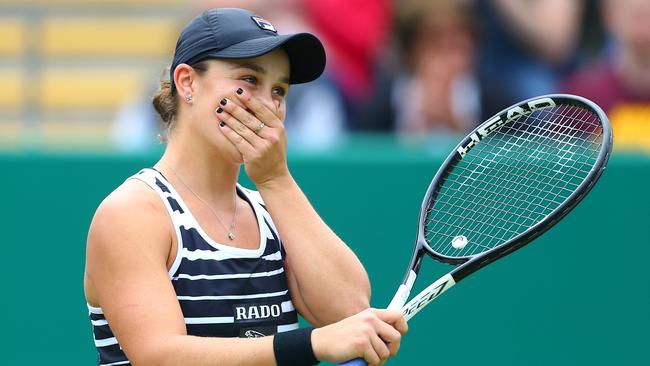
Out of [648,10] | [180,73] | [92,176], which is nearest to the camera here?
[180,73]

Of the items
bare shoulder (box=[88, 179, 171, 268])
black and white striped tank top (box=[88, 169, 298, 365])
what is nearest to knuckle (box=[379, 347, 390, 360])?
black and white striped tank top (box=[88, 169, 298, 365])

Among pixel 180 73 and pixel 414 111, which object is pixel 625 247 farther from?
pixel 180 73

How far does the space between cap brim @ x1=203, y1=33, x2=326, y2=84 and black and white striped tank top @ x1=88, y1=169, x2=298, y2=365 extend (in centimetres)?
42

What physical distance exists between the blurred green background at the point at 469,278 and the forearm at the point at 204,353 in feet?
8.29

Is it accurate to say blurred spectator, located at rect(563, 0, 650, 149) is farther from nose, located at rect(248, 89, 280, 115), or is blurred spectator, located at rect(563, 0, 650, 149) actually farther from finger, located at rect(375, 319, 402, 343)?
finger, located at rect(375, 319, 402, 343)

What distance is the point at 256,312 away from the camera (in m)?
3.14

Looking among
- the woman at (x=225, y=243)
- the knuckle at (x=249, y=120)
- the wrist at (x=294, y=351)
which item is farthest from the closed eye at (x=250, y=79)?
the wrist at (x=294, y=351)

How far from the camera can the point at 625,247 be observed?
5496 mm

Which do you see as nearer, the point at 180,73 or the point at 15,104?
the point at 180,73

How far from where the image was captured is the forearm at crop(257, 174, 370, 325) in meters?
3.25

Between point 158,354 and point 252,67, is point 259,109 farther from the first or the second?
point 158,354

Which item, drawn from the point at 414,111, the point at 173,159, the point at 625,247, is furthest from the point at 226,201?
the point at 414,111

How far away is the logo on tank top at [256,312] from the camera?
3105 mm

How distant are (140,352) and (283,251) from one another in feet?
1.97
